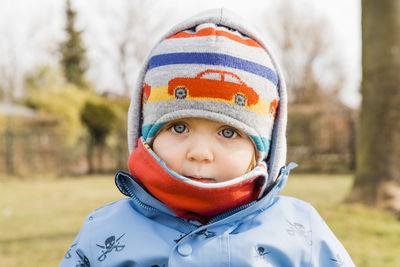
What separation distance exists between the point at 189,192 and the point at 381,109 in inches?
207

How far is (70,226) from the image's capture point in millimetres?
5445

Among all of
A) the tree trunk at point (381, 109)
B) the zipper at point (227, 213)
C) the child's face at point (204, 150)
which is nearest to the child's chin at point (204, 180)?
the child's face at point (204, 150)

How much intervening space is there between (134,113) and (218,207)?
534 mm

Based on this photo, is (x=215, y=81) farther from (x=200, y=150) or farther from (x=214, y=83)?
(x=200, y=150)

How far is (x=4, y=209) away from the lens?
695cm

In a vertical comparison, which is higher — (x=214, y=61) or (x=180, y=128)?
(x=214, y=61)

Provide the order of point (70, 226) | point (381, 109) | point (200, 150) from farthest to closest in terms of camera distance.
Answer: point (381, 109)
point (70, 226)
point (200, 150)

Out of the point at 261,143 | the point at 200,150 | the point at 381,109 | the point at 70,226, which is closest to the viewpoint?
the point at 200,150

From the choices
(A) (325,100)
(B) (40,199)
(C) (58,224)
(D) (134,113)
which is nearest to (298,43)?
(A) (325,100)

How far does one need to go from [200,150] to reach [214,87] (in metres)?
0.23

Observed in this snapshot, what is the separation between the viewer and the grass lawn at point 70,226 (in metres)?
4.07

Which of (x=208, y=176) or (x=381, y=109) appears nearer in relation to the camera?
(x=208, y=176)

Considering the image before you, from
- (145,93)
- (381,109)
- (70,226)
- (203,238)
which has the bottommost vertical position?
(70,226)

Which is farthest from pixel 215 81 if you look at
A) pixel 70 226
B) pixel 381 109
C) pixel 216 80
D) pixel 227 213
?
pixel 381 109
